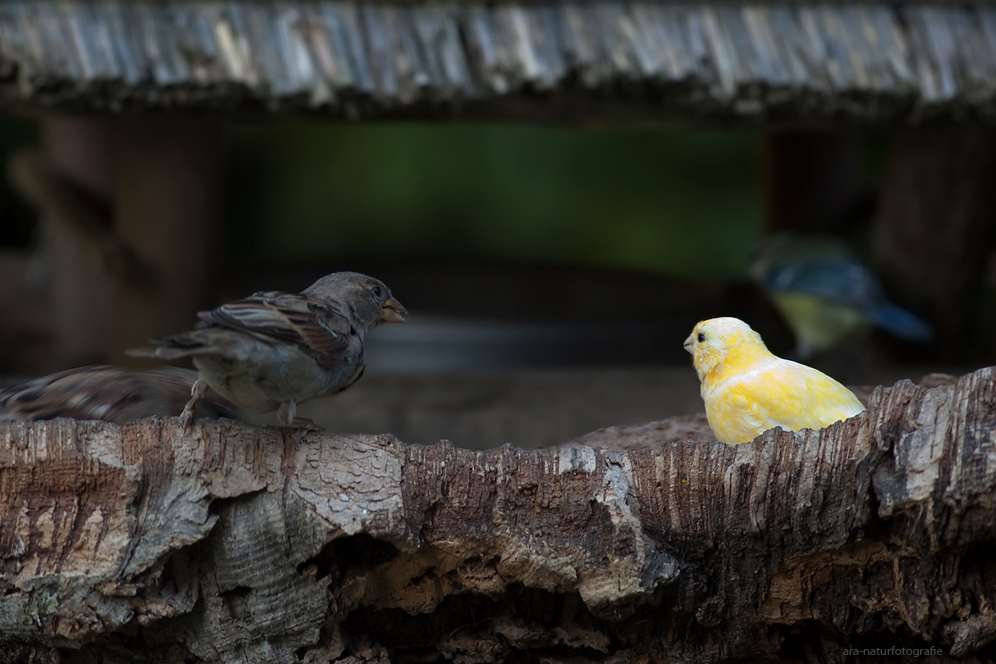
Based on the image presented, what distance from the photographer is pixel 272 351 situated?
6.31 feet

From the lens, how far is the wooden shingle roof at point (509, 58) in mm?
3059

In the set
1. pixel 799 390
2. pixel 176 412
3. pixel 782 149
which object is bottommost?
pixel 799 390

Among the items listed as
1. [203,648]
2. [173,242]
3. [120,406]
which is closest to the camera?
[203,648]

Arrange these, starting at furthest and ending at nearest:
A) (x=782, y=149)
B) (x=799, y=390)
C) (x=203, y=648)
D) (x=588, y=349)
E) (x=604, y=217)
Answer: (x=604, y=217) < (x=782, y=149) < (x=588, y=349) < (x=799, y=390) < (x=203, y=648)

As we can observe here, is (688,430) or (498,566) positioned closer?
(498,566)

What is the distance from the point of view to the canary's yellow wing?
2010 mm

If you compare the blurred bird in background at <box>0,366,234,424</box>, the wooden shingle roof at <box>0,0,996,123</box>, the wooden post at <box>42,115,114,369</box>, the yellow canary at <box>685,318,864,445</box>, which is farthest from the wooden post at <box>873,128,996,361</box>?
the wooden post at <box>42,115,114,369</box>

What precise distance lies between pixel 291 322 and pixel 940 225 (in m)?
3.75

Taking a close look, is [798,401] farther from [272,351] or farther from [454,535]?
[272,351]

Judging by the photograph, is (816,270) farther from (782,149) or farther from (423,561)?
(423,561)

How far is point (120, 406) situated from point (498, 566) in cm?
102

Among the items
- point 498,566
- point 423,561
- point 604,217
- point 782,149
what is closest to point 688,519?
point 498,566

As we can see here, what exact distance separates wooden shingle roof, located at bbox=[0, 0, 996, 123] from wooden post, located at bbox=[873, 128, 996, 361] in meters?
1.22

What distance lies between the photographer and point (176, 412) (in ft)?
8.08
